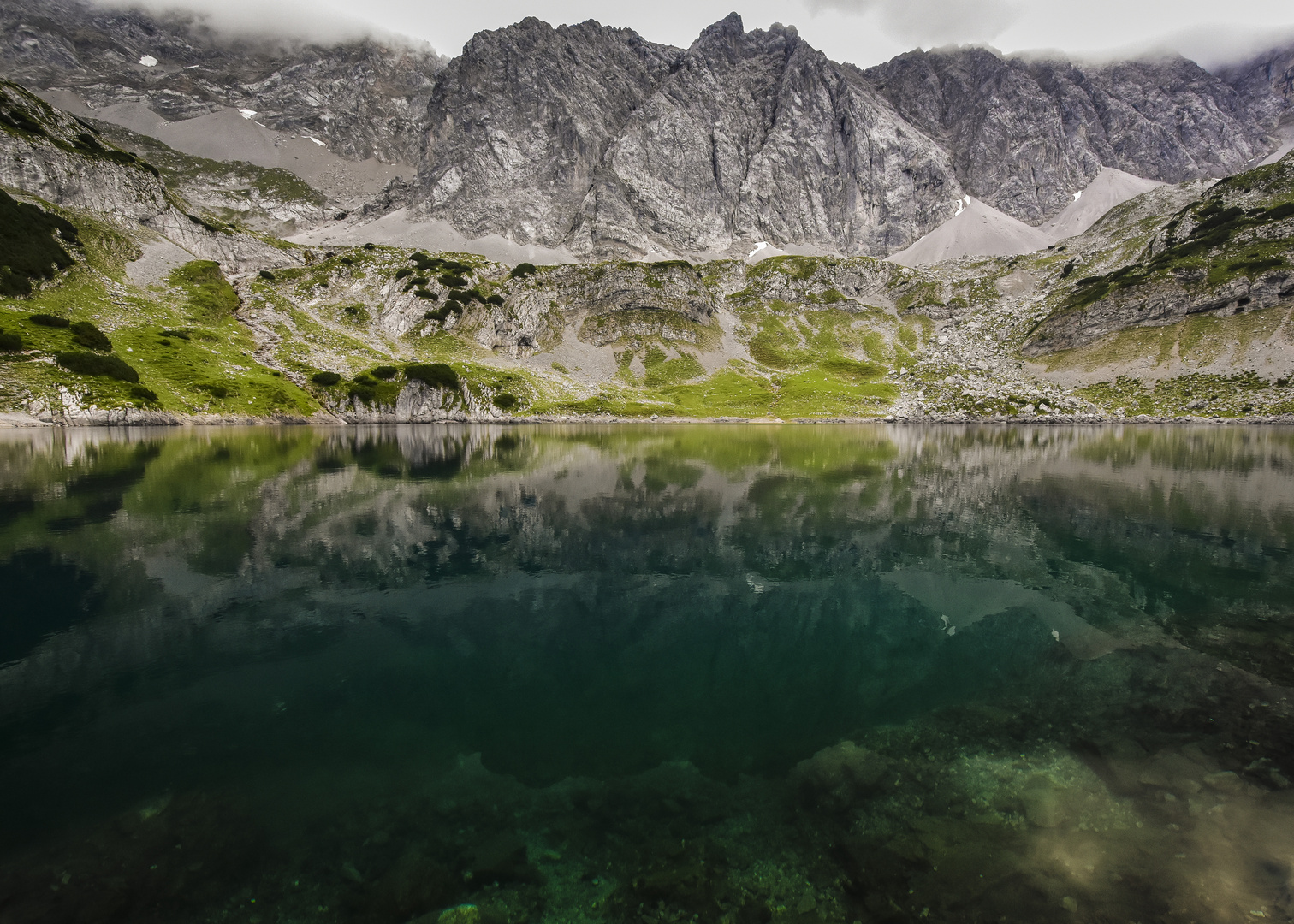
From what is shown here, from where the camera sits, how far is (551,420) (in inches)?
5453

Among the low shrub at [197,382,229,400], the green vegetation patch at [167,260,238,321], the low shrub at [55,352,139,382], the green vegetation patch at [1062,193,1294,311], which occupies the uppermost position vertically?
the green vegetation patch at [1062,193,1294,311]

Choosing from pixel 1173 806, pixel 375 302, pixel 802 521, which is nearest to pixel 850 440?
pixel 802 521

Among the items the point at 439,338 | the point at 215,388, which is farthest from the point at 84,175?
the point at 215,388

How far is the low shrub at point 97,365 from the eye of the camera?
8369 centimetres

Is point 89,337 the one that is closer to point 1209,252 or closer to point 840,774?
point 840,774

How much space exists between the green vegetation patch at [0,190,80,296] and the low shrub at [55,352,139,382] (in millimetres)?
30730

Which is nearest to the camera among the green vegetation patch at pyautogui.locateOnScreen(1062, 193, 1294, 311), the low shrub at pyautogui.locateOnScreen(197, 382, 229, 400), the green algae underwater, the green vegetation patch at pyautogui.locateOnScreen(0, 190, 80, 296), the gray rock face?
the green algae underwater

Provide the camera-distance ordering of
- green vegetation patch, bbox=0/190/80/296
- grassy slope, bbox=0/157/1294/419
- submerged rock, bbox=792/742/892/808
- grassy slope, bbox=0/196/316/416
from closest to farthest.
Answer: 1. submerged rock, bbox=792/742/892/808
2. grassy slope, bbox=0/196/316/416
3. green vegetation patch, bbox=0/190/80/296
4. grassy slope, bbox=0/157/1294/419

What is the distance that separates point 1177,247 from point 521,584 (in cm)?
25612

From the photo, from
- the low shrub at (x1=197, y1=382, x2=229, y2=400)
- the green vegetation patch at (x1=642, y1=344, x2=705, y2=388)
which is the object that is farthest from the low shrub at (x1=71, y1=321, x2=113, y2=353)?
the green vegetation patch at (x1=642, y1=344, x2=705, y2=388)

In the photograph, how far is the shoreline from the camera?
8338 centimetres

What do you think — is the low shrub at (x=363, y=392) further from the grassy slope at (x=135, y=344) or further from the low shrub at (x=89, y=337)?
the low shrub at (x=89, y=337)

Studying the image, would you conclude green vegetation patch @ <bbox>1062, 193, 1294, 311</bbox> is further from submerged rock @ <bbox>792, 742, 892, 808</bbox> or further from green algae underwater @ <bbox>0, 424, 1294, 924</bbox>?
submerged rock @ <bbox>792, 742, 892, 808</bbox>

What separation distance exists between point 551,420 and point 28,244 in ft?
367
